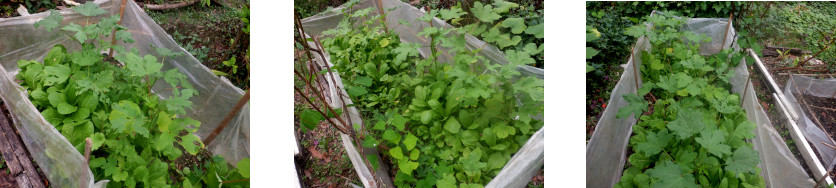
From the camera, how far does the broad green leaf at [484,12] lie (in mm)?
1116

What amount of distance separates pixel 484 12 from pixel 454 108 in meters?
0.28

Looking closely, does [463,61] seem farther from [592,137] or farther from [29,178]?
[29,178]

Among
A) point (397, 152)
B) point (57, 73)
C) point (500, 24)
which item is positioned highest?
point (500, 24)

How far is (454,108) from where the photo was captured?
4.14ft

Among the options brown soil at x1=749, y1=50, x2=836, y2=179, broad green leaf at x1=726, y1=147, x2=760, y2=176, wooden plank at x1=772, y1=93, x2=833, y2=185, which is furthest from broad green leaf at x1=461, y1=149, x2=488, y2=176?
wooden plank at x1=772, y1=93, x2=833, y2=185

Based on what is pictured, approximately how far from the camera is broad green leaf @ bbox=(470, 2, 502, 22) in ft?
3.66

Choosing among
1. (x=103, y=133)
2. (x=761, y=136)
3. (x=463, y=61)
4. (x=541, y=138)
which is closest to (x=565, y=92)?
(x=541, y=138)

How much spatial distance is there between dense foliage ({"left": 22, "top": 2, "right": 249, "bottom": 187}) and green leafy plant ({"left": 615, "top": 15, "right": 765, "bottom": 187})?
115 centimetres

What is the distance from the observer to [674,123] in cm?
111

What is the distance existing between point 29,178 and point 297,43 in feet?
3.37

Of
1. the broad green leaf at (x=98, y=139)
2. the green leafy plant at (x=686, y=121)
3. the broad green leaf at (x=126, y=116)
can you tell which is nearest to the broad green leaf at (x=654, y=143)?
the green leafy plant at (x=686, y=121)

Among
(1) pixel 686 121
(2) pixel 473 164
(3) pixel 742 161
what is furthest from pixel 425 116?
(3) pixel 742 161

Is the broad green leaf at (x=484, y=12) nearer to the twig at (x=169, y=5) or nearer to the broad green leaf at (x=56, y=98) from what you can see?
the twig at (x=169, y=5)

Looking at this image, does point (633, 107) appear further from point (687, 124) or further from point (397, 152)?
point (397, 152)
